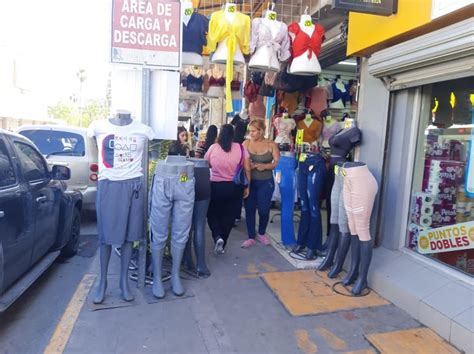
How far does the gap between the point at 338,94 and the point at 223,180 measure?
11.3 feet

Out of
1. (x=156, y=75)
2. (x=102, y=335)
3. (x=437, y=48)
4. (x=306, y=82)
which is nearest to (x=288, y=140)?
(x=306, y=82)

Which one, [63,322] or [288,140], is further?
[288,140]

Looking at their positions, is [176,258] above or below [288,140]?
below

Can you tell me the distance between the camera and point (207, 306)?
379cm

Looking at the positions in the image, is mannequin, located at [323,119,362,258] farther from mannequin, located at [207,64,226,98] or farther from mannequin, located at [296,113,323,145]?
mannequin, located at [207,64,226,98]

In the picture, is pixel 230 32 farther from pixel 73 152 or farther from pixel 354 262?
pixel 73 152

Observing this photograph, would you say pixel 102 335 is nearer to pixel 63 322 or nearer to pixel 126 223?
pixel 63 322

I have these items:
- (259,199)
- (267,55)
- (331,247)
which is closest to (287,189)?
(259,199)

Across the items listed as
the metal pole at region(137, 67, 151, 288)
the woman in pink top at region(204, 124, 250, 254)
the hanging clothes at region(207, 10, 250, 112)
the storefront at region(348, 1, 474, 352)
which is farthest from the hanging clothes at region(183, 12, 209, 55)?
the storefront at region(348, 1, 474, 352)

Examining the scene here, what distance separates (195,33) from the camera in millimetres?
4930

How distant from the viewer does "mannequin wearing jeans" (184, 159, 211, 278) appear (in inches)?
173

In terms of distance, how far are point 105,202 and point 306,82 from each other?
391 cm

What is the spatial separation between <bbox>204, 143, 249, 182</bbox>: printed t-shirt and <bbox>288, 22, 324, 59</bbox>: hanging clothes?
1.54m

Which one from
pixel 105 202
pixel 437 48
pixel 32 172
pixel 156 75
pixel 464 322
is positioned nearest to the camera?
pixel 464 322
